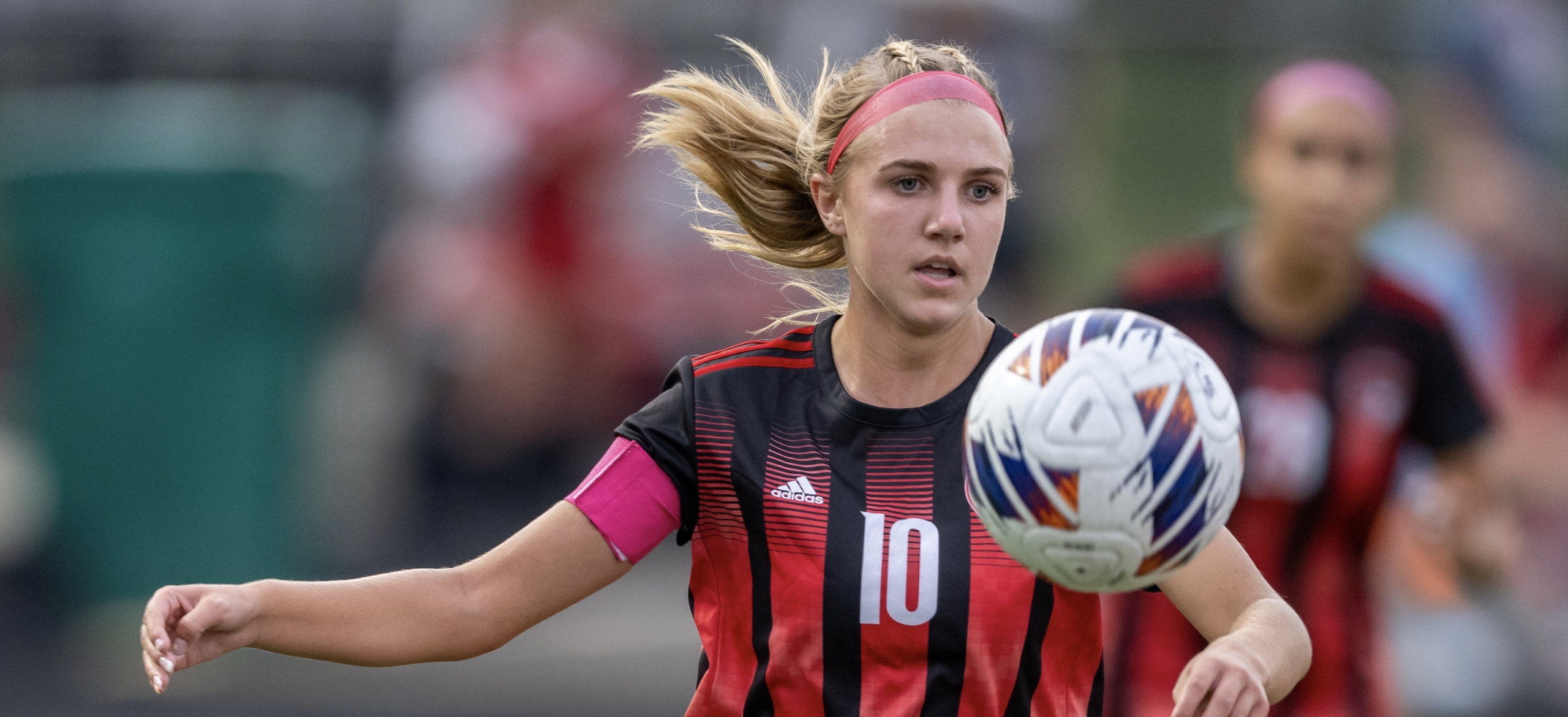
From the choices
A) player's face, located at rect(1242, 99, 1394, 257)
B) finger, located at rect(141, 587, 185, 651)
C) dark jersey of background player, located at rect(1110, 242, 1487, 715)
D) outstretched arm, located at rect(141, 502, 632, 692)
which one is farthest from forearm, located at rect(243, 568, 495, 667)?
player's face, located at rect(1242, 99, 1394, 257)

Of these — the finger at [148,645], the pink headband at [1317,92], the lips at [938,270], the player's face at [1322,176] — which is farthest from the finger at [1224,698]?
the pink headband at [1317,92]

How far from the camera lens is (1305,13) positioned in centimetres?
880

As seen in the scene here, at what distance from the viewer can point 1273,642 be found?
319 centimetres

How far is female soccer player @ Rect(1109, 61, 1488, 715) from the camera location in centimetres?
536

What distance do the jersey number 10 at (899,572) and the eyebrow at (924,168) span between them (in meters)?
0.66

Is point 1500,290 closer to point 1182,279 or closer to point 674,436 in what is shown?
point 1182,279

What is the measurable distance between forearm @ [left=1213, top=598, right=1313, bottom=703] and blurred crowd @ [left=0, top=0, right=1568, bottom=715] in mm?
5559

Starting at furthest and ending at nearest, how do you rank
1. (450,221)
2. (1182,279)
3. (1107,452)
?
(450,221) < (1182,279) < (1107,452)

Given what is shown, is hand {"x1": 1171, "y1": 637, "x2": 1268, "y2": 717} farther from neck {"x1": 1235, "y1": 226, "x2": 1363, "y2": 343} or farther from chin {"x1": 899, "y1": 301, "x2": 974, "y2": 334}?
neck {"x1": 1235, "y1": 226, "x2": 1363, "y2": 343}

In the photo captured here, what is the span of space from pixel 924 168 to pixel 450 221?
663cm

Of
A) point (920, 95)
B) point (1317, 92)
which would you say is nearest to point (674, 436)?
point (920, 95)

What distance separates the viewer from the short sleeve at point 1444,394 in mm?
5398

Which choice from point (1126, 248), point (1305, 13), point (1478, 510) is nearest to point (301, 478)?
point (1126, 248)

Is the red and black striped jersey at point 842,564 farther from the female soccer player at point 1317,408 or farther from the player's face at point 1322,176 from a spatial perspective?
the player's face at point 1322,176
